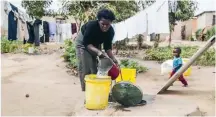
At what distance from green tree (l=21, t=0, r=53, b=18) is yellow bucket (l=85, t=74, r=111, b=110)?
1589 cm

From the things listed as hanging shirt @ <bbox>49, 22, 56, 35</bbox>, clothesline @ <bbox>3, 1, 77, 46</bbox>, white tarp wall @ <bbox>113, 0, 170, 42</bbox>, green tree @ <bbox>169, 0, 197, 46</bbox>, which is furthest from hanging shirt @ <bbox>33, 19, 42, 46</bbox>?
green tree @ <bbox>169, 0, 197, 46</bbox>

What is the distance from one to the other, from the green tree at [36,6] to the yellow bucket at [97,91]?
15891 millimetres

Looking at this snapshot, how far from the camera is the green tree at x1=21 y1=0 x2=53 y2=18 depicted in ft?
61.8

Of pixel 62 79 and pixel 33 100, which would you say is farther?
pixel 62 79

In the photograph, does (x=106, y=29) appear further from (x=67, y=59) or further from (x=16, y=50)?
(x=16, y=50)

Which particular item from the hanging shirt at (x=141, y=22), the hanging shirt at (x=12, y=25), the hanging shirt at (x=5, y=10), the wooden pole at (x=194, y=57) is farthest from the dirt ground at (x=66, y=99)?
the hanging shirt at (x=12, y=25)

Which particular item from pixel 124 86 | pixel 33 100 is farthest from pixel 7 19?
pixel 124 86

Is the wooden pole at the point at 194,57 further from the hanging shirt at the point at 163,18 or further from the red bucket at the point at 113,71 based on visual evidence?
the hanging shirt at the point at 163,18

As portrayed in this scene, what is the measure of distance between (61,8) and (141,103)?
12272 mm

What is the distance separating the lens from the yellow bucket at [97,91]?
3.51 metres

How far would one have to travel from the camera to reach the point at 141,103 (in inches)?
153

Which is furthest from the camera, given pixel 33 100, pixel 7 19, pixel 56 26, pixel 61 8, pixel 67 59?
pixel 56 26

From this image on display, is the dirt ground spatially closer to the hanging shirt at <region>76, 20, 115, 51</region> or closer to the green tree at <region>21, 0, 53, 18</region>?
the hanging shirt at <region>76, 20, 115, 51</region>

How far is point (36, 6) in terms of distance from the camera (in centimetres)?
1917
